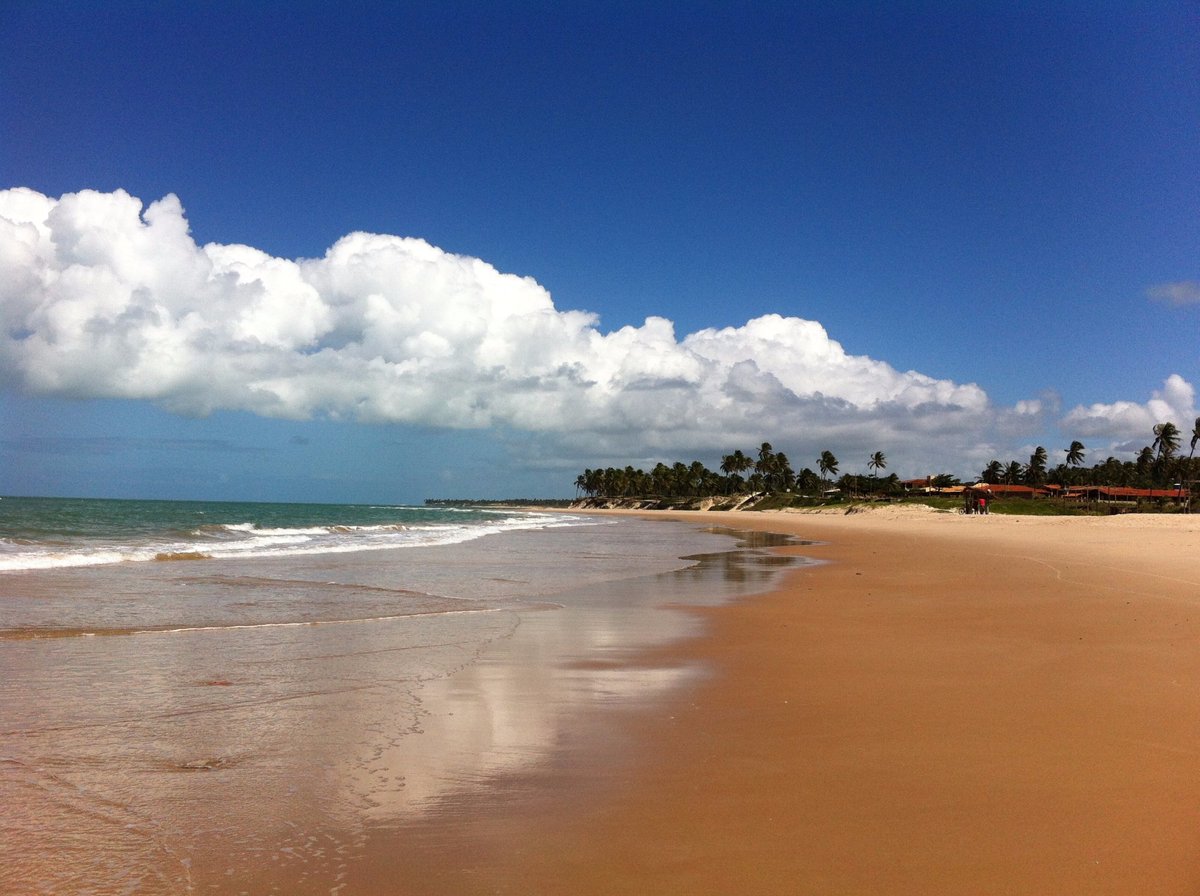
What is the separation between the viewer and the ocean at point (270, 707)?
15.0 feet

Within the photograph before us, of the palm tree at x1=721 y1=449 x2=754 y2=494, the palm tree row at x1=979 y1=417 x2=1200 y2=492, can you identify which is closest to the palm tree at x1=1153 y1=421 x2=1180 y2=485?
the palm tree row at x1=979 y1=417 x2=1200 y2=492

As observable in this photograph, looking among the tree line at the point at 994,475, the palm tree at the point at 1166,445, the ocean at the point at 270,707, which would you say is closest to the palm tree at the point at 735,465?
the tree line at the point at 994,475

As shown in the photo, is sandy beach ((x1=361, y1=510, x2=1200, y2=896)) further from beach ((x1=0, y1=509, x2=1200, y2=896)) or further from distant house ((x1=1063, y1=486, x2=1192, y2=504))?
distant house ((x1=1063, y1=486, x2=1192, y2=504))

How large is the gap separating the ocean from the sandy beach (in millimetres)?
578

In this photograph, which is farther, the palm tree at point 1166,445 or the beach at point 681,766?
the palm tree at point 1166,445

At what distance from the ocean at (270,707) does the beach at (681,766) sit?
0.13 ft

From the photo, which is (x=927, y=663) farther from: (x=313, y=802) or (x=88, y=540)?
(x=88, y=540)

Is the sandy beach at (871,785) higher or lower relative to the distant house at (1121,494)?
lower

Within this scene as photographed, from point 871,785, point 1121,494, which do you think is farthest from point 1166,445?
point 871,785

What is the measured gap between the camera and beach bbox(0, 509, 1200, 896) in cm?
430

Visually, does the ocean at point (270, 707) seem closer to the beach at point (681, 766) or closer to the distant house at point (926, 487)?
the beach at point (681, 766)

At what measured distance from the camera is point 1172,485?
114500 mm

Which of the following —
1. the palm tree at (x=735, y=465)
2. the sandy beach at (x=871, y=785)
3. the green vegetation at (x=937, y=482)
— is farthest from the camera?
the palm tree at (x=735, y=465)

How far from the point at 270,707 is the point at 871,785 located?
544 cm
